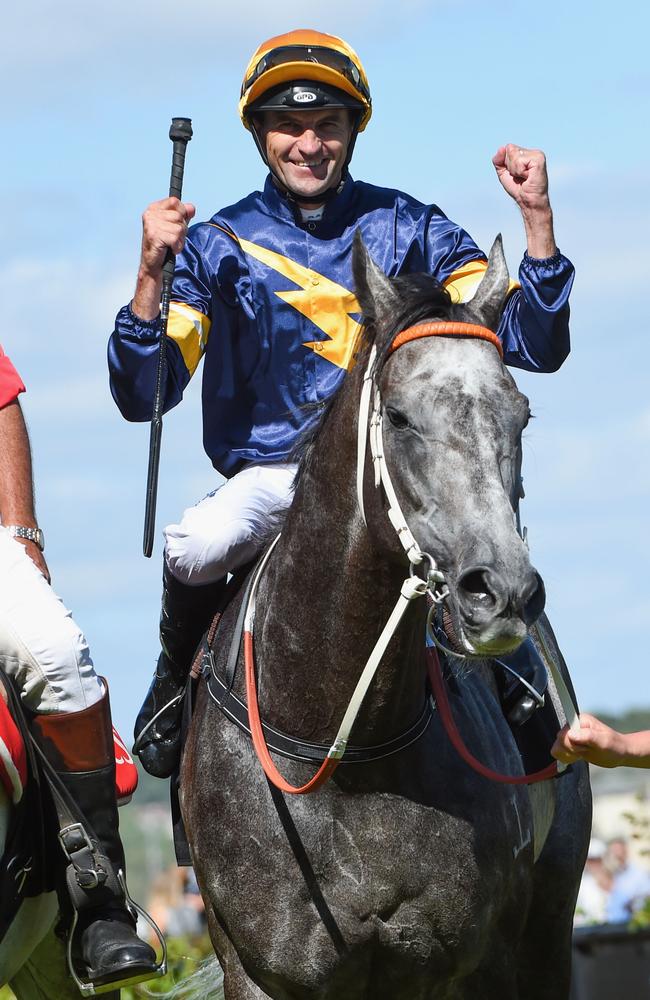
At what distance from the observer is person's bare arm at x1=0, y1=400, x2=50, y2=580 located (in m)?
6.01

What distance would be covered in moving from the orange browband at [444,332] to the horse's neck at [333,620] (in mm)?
356

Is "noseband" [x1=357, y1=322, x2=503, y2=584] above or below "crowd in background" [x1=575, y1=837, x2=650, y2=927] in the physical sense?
above

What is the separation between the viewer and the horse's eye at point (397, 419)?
512 cm

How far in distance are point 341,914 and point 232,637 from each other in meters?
1.12

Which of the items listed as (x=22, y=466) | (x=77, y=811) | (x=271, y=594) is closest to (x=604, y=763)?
(x=271, y=594)

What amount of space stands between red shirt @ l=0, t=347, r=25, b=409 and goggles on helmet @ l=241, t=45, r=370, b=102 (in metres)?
1.56

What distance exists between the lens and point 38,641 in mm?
5617

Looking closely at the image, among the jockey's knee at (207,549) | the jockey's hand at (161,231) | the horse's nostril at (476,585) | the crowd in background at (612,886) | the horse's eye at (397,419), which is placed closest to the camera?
the horse's nostril at (476,585)

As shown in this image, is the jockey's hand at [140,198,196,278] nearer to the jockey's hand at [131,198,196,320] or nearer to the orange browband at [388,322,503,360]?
the jockey's hand at [131,198,196,320]

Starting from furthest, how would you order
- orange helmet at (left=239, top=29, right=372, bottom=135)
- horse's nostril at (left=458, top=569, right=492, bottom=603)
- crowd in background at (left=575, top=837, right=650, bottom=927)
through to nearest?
crowd in background at (left=575, top=837, right=650, bottom=927) < orange helmet at (left=239, top=29, right=372, bottom=135) < horse's nostril at (left=458, top=569, right=492, bottom=603)

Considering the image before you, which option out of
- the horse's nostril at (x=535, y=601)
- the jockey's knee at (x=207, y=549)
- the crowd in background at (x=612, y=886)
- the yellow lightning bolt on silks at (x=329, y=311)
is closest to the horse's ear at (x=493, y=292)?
the yellow lightning bolt on silks at (x=329, y=311)

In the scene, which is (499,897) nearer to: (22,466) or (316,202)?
(22,466)

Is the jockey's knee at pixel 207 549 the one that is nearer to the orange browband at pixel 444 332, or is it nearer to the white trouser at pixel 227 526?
the white trouser at pixel 227 526

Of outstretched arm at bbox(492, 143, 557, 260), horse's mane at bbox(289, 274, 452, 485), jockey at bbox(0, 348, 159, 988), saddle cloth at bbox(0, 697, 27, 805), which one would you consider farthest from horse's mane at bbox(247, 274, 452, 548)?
saddle cloth at bbox(0, 697, 27, 805)
